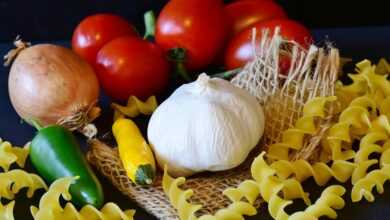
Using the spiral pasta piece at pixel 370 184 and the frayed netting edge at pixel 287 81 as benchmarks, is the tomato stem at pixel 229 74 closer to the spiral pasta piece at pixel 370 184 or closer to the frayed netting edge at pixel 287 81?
the frayed netting edge at pixel 287 81

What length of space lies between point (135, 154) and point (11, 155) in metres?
0.13

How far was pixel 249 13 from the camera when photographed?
889 millimetres

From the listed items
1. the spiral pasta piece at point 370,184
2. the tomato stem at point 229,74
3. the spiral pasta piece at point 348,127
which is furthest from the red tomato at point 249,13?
the spiral pasta piece at point 370,184

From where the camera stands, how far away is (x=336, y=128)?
27.4 inches

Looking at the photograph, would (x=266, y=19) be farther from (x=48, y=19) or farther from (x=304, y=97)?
(x=48, y=19)

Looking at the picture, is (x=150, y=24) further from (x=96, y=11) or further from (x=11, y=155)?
(x=11, y=155)

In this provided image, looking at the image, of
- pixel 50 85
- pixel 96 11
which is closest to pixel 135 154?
pixel 50 85

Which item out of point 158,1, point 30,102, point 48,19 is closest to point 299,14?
point 158,1

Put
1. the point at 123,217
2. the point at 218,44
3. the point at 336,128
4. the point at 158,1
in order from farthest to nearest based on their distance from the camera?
1. the point at 158,1
2. the point at 218,44
3. the point at 336,128
4. the point at 123,217

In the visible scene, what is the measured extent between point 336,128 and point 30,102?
33 centimetres

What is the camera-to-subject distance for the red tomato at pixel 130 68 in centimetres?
79

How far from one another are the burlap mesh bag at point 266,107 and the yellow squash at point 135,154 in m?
0.01

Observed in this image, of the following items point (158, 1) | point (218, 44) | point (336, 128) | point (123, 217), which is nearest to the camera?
point (123, 217)

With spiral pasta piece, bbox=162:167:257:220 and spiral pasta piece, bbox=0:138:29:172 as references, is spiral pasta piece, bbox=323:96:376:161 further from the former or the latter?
spiral pasta piece, bbox=0:138:29:172
